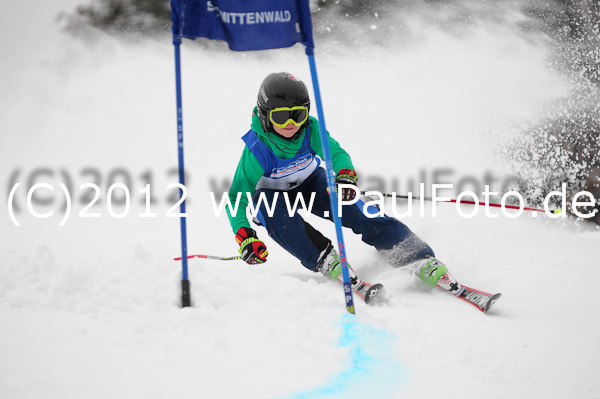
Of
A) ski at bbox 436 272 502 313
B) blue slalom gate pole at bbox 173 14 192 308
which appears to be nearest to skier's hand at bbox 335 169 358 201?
ski at bbox 436 272 502 313

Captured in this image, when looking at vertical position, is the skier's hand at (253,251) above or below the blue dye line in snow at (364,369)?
above

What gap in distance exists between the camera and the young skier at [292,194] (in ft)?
11.5

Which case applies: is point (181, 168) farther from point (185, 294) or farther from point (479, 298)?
point (479, 298)

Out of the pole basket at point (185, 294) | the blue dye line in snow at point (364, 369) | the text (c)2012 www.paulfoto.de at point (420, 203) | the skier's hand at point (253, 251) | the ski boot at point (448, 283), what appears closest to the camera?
the blue dye line in snow at point (364, 369)

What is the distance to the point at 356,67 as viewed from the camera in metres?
12.0

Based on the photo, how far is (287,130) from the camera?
3.68 m

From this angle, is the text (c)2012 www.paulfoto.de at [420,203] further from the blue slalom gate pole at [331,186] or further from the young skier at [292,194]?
the blue slalom gate pole at [331,186]

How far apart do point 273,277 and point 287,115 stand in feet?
3.80

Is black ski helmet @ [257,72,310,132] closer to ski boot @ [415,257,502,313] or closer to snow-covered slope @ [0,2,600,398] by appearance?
snow-covered slope @ [0,2,600,398]

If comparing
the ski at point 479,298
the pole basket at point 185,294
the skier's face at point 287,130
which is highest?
the skier's face at point 287,130

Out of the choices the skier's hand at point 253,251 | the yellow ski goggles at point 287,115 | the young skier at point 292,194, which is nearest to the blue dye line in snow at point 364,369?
the young skier at point 292,194

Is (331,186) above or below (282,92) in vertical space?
below

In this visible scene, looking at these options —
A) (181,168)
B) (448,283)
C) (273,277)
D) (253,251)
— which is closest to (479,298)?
(448,283)

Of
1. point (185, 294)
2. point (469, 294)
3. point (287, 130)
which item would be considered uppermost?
point (287, 130)
